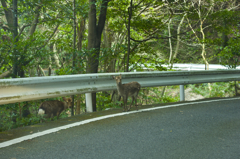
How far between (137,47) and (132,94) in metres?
5.45

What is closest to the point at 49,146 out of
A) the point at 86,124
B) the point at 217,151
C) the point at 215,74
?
the point at 86,124

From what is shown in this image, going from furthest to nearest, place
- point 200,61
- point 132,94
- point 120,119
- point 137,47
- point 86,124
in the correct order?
1. point 200,61
2. point 137,47
3. point 132,94
4. point 120,119
5. point 86,124

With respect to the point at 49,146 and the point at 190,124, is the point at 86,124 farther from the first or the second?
the point at 190,124

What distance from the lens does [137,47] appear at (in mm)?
10938

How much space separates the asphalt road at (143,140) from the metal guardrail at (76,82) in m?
0.87

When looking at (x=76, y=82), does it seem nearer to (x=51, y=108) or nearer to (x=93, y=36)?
(x=51, y=108)

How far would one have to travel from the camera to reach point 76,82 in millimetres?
5211

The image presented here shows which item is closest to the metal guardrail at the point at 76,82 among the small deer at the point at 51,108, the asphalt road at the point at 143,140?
the small deer at the point at 51,108

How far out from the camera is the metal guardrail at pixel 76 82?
4102 mm

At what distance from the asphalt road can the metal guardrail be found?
0.87m

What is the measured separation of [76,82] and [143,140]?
6.99 ft

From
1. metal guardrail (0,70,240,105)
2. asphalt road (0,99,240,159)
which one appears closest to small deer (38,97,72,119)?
metal guardrail (0,70,240,105)

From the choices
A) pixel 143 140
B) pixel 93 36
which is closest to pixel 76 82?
pixel 143 140

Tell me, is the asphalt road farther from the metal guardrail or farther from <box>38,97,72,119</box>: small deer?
<box>38,97,72,119</box>: small deer
